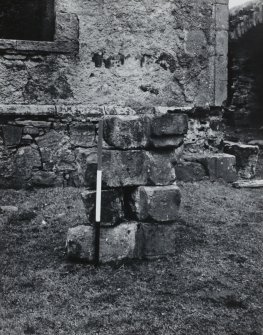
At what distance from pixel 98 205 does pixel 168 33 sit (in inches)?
148

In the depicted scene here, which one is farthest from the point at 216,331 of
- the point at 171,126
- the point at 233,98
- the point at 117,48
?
the point at 233,98

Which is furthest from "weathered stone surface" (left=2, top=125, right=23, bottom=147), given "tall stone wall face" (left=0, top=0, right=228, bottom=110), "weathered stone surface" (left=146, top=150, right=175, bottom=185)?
"weathered stone surface" (left=146, top=150, right=175, bottom=185)

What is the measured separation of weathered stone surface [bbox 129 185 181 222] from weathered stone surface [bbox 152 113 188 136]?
1.54 ft

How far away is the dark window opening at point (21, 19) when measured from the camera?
6094 mm

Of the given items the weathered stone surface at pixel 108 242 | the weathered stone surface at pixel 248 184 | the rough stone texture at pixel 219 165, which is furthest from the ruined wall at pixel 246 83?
the weathered stone surface at pixel 108 242

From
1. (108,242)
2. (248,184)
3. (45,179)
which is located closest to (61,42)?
(45,179)

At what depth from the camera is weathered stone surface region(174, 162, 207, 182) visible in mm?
5887

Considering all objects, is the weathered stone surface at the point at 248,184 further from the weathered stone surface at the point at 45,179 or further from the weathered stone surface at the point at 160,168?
the weathered stone surface at the point at 160,168

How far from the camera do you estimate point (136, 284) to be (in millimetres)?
2822

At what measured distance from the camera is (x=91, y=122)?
217 inches

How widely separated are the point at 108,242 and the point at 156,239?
417 millimetres

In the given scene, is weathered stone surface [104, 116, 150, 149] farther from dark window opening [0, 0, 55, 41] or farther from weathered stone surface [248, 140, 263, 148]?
weathered stone surface [248, 140, 263, 148]

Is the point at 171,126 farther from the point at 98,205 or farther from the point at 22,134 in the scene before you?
the point at 22,134

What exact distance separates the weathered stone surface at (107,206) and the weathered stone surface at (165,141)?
50cm
